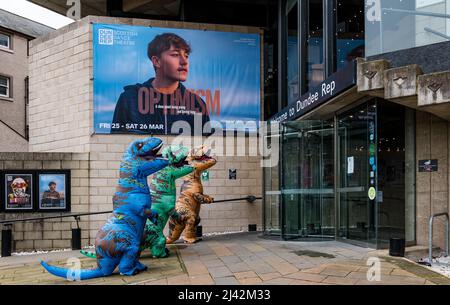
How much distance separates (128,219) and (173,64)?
23.2 ft

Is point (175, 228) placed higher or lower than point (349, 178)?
lower

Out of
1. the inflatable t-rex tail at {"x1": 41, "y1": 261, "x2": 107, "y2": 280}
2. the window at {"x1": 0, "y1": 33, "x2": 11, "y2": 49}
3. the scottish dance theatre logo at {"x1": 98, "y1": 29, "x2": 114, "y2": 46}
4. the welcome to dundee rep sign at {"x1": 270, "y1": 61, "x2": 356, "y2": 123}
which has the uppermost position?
the window at {"x1": 0, "y1": 33, "x2": 11, "y2": 49}

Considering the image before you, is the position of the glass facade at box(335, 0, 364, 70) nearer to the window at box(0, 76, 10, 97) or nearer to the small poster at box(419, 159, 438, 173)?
the small poster at box(419, 159, 438, 173)

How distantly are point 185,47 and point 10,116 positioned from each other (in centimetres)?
1561

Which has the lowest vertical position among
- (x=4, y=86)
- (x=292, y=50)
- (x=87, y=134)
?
(x=87, y=134)

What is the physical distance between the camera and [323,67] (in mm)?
9586

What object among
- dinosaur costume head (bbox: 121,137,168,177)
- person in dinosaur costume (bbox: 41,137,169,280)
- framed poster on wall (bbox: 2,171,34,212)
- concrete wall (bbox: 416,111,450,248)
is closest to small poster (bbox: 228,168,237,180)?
framed poster on wall (bbox: 2,171,34,212)

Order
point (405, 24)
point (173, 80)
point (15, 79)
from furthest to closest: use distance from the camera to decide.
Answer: point (15, 79)
point (173, 80)
point (405, 24)

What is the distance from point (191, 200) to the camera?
8.99 metres

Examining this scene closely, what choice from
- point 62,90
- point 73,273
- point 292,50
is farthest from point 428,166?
point 62,90

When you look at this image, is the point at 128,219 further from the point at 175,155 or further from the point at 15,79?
the point at 15,79

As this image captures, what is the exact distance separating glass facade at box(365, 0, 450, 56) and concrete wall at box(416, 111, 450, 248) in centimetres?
155

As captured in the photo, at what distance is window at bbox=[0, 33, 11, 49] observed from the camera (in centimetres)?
2400

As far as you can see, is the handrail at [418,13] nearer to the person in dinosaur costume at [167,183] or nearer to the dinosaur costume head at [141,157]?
the person in dinosaur costume at [167,183]
